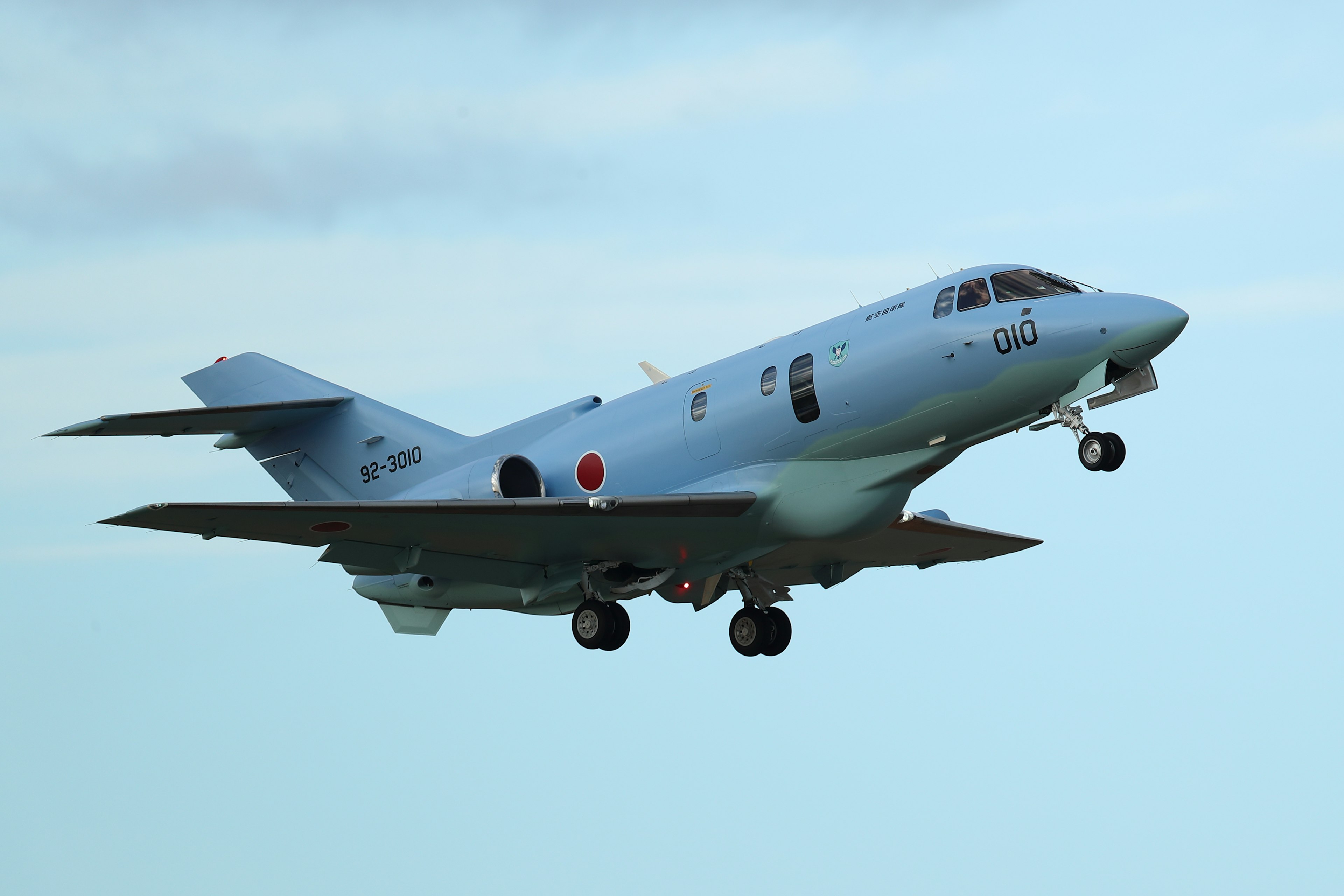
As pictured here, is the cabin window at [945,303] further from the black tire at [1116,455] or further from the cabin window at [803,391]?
the black tire at [1116,455]

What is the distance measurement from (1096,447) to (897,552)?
25.6 ft

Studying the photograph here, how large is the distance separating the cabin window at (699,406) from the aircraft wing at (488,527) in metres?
1.28

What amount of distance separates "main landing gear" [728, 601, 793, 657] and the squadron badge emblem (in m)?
5.84

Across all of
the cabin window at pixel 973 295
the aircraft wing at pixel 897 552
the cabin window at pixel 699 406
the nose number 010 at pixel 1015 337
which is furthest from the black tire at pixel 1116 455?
the cabin window at pixel 699 406

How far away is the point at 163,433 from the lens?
2452cm

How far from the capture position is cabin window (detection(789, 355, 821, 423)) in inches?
779

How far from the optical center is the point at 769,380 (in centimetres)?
2039

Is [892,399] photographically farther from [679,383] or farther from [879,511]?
[679,383]

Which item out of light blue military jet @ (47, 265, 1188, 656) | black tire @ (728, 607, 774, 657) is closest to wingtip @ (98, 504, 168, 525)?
light blue military jet @ (47, 265, 1188, 656)

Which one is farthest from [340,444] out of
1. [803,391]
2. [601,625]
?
[803,391]

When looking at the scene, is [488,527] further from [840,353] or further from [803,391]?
[840,353]

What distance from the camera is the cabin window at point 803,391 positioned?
19781 mm

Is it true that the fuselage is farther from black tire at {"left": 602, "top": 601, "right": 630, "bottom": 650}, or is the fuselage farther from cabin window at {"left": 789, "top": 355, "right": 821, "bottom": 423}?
black tire at {"left": 602, "top": 601, "right": 630, "bottom": 650}

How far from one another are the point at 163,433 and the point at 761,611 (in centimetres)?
1042
